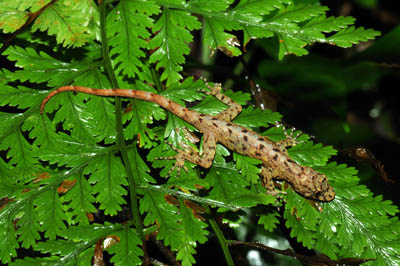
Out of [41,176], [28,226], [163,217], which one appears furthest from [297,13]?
[28,226]

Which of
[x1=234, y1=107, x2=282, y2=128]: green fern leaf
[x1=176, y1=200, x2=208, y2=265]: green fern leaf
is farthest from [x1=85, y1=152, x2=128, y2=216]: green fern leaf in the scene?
[x1=234, y1=107, x2=282, y2=128]: green fern leaf

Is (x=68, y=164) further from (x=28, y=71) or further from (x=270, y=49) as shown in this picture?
(x=270, y=49)

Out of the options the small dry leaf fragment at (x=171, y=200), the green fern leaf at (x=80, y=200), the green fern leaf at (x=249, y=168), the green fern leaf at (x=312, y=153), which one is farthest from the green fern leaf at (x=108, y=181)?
the green fern leaf at (x=312, y=153)

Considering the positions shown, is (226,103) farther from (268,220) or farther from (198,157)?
(268,220)

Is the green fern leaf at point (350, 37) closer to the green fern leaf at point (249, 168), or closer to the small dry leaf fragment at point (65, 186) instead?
the green fern leaf at point (249, 168)

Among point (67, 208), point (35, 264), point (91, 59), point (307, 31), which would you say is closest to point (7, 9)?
point (91, 59)

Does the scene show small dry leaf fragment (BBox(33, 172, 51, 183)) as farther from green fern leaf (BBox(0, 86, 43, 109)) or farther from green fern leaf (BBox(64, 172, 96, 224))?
green fern leaf (BBox(0, 86, 43, 109))
